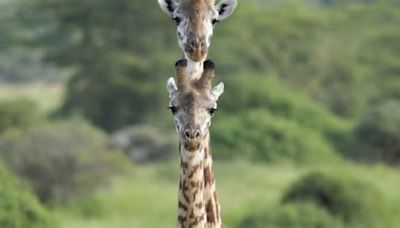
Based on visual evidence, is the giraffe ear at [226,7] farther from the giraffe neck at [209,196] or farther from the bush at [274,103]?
the bush at [274,103]

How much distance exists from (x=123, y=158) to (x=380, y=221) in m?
7.57

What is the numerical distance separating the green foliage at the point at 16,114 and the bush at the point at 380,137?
8.12m

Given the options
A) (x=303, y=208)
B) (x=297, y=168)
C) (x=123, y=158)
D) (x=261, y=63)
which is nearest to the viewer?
(x=303, y=208)

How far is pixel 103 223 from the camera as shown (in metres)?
19.2

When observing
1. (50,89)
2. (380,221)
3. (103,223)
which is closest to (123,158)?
(103,223)

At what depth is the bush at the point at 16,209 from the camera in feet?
38.5

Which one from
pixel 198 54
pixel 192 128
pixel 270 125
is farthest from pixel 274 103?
pixel 192 128

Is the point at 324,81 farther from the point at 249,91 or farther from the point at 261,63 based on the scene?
the point at 249,91

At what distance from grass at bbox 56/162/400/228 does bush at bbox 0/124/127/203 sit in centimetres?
43

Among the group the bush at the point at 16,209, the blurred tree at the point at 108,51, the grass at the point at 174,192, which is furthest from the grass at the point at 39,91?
the bush at the point at 16,209

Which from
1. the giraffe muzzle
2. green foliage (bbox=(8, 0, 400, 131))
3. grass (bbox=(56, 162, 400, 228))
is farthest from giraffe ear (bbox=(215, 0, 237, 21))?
green foliage (bbox=(8, 0, 400, 131))

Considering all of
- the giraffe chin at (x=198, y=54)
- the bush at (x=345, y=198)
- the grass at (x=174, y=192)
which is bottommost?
the giraffe chin at (x=198, y=54)

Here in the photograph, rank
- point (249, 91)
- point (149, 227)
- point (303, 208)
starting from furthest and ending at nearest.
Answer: point (249, 91), point (149, 227), point (303, 208)

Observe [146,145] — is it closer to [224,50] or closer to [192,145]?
[224,50]
